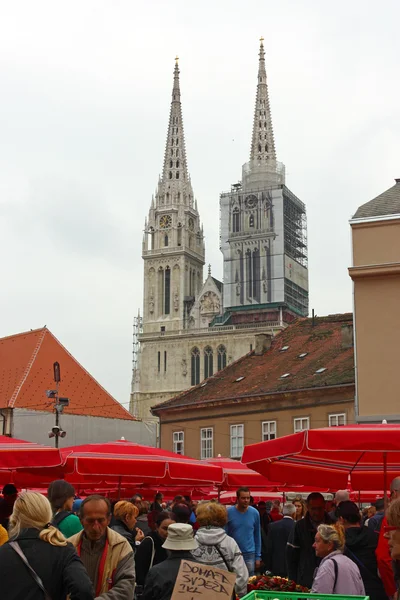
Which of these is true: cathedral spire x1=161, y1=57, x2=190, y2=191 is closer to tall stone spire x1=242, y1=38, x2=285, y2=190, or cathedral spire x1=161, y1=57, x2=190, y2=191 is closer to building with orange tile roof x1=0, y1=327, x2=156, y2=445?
tall stone spire x1=242, y1=38, x2=285, y2=190

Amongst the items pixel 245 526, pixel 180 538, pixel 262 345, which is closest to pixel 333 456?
pixel 245 526

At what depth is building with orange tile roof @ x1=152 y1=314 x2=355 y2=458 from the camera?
36.2 meters

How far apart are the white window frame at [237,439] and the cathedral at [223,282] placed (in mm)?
51746

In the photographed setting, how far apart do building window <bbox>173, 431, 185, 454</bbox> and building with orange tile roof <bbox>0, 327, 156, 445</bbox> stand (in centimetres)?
512

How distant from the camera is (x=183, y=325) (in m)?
103

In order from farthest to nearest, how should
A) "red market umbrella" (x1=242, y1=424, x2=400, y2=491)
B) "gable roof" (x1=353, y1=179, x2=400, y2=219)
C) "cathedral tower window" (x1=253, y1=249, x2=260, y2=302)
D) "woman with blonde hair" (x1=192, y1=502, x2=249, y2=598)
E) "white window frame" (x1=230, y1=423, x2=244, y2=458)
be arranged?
"cathedral tower window" (x1=253, y1=249, x2=260, y2=302) < "white window frame" (x1=230, y1=423, x2=244, y2=458) < "gable roof" (x1=353, y1=179, x2=400, y2=219) < "red market umbrella" (x1=242, y1=424, x2=400, y2=491) < "woman with blonde hair" (x1=192, y1=502, x2=249, y2=598)

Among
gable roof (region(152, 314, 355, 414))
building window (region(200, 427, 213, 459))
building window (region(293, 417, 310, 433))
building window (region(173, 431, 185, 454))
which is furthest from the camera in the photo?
building window (region(173, 431, 185, 454))

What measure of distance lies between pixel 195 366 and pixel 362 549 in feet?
293

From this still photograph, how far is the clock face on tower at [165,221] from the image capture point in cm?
10925

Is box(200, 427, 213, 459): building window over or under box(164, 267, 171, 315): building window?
under

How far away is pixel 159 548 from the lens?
8461 millimetres

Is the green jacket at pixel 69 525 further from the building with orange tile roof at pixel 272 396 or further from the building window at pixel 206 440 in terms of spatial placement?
the building window at pixel 206 440

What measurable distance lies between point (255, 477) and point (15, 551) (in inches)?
413

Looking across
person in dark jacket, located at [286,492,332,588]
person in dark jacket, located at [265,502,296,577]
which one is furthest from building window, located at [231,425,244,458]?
person in dark jacket, located at [286,492,332,588]
